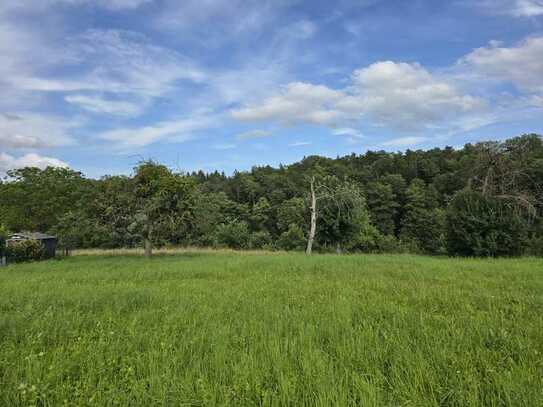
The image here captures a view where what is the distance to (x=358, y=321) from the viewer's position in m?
5.41

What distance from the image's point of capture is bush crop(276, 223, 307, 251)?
55.4m

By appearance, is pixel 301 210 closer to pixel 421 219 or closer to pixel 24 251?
pixel 421 219

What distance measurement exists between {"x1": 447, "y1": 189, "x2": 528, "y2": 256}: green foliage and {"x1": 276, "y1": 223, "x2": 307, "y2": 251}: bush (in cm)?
3205

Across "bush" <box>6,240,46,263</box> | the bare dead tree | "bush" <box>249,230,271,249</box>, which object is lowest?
"bush" <box>249,230,271,249</box>

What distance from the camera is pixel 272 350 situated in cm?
394

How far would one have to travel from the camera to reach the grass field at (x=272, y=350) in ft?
9.83

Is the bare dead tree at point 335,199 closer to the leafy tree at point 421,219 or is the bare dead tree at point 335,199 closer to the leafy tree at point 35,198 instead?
the leafy tree at point 35,198

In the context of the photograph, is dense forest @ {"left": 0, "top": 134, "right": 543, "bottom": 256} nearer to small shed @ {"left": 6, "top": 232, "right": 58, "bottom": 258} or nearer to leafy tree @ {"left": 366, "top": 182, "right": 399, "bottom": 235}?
small shed @ {"left": 6, "top": 232, "right": 58, "bottom": 258}

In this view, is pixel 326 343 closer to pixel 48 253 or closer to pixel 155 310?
pixel 155 310

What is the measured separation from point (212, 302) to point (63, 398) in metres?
3.96

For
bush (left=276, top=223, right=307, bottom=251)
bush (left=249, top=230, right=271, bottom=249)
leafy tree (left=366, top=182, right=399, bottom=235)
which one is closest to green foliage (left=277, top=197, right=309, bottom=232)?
bush (left=276, top=223, right=307, bottom=251)

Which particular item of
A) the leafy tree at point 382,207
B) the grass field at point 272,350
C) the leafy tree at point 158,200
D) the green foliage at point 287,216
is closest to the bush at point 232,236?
the green foliage at point 287,216

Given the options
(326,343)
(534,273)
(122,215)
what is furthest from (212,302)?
(122,215)

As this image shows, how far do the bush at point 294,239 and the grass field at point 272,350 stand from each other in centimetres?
4787
